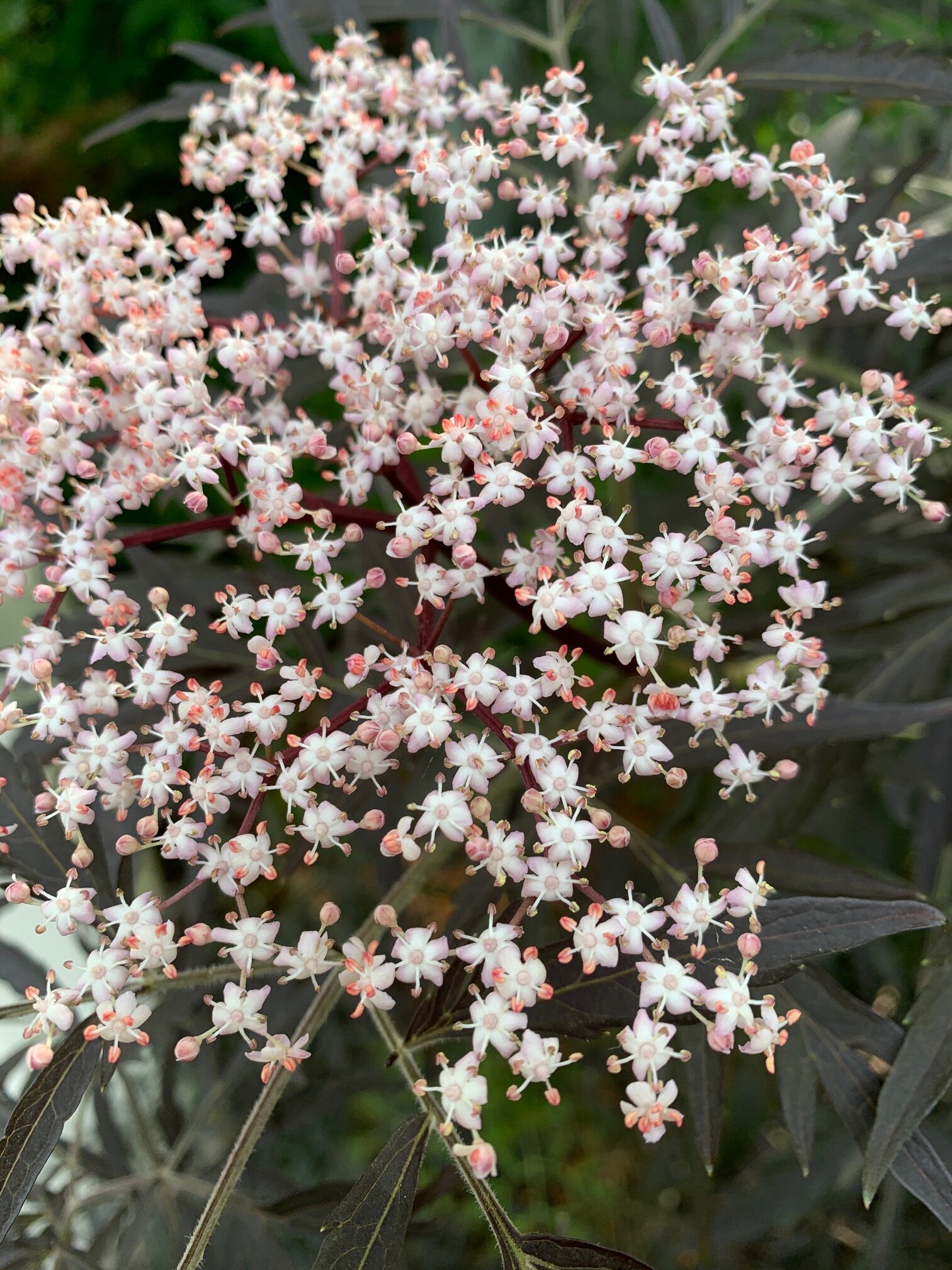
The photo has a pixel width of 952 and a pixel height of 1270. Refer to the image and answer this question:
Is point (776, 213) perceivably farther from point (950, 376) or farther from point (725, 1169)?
point (725, 1169)

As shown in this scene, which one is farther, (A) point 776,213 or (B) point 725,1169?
(B) point 725,1169

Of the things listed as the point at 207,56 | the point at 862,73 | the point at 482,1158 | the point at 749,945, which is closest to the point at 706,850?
the point at 749,945

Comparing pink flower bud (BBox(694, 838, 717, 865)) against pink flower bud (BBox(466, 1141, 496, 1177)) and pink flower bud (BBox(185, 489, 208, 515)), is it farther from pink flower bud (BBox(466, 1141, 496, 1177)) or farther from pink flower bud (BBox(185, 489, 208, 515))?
pink flower bud (BBox(185, 489, 208, 515))

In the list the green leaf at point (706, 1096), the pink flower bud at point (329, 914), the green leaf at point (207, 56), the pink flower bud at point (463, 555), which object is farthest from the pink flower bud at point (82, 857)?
the green leaf at point (207, 56)

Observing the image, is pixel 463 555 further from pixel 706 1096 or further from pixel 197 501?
pixel 706 1096

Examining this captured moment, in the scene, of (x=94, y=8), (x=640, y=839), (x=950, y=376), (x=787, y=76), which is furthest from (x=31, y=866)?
(x=94, y=8)

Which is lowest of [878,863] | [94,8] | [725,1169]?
[725,1169]
